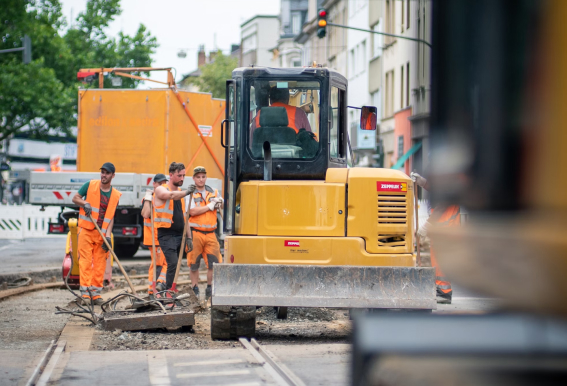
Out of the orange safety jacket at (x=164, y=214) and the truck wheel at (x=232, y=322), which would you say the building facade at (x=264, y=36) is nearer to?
the orange safety jacket at (x=164, y=214)

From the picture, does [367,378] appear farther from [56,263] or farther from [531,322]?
[56,263]

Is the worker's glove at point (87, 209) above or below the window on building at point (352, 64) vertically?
below

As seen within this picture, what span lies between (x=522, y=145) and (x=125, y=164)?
53.9 feet

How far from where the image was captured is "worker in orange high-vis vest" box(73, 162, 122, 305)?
10820mm

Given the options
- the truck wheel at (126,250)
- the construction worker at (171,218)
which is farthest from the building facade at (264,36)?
the construction worker at (171,218)

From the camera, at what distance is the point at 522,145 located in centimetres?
159

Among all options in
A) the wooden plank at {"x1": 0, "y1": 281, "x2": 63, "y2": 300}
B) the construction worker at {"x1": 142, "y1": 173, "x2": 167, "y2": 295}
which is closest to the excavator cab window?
the construction worker at {"x1": 142, "y1": 173, "x2": 167, "y2": 295}

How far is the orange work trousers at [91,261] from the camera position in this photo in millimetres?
10820

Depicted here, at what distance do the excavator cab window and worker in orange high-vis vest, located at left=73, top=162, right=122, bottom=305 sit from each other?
3.25 metres

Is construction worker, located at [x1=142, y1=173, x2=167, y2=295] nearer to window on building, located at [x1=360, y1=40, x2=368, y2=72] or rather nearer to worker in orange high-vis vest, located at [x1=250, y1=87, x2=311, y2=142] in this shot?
worker in orange high-vis vest, located at [x1=250, y1=87, x2=311, y2=142]

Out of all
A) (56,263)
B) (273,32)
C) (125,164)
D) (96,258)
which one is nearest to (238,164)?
(96,258)

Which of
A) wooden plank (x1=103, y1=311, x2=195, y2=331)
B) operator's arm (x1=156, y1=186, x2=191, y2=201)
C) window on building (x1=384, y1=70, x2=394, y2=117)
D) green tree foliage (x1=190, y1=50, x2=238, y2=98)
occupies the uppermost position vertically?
green tree foliage (x1=190, y1=50, x2=238, y2=98)

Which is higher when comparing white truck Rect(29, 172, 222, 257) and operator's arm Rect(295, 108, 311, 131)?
operator's arm Rect(295, 108, 311, 131)

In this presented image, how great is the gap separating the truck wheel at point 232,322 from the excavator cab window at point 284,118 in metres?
1.48
